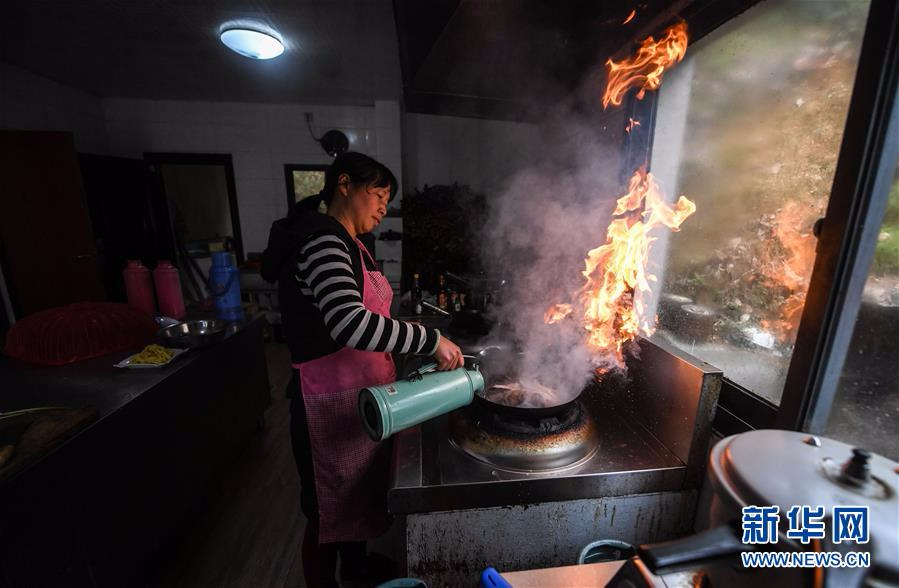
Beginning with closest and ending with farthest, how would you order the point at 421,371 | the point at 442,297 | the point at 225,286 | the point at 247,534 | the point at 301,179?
1. the point at 421,371
2. the point at 247,534
3. the point at 225,286
4. the point at 442,297
5. the point at 301,179

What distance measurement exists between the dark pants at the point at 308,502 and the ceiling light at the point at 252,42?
10.0ft

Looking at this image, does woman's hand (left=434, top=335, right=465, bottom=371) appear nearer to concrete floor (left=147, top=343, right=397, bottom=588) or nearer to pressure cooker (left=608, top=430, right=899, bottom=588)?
pressure cooker (left=608, top=430, right=899, bottom=588)

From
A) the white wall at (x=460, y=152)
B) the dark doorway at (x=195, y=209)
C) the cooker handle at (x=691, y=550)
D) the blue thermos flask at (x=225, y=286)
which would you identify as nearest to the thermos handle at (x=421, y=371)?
the cooker handle at (x=691, y=550)

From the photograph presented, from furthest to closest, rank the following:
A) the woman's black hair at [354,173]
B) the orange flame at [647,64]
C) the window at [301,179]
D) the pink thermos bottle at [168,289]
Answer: the window at [301,179] → the pink thermos bottle at [168,289] → the orange flame at [647,64] → the woman's black hair at [354,173]

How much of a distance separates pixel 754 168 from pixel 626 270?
58 cm

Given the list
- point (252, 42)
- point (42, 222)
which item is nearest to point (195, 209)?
point (42, 222)

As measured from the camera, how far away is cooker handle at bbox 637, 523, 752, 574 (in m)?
0.54

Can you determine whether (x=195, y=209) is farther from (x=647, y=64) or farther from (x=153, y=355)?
(x=647, y=64)

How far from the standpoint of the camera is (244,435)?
114 inches

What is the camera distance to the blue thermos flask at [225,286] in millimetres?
2779

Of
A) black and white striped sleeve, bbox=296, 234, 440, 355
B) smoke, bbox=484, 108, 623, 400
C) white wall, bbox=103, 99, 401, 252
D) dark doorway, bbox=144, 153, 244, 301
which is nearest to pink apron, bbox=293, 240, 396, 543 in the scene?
black and white striped sleeve, bbox=296, 234, 440, 355

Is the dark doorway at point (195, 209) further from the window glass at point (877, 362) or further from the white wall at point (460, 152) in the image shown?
Answer: the window glass at point (877, 362)

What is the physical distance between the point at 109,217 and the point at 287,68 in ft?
10.3

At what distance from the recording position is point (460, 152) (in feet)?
16.3
